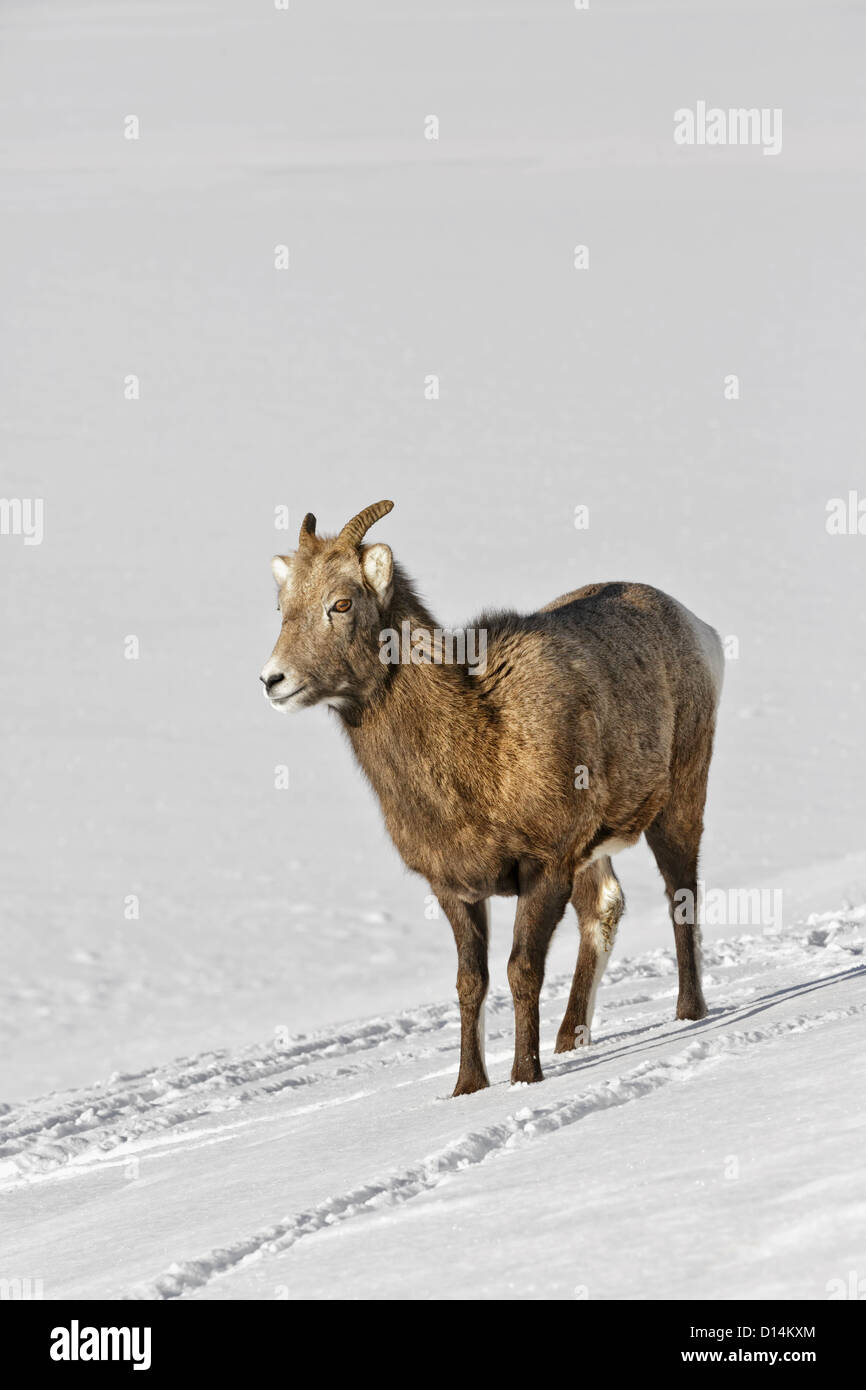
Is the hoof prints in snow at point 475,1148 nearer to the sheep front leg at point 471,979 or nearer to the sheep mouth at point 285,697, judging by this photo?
the sheep front leg at point 471,979

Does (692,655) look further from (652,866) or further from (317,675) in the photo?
(652,866)

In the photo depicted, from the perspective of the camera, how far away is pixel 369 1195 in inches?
232

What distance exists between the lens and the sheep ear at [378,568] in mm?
7750

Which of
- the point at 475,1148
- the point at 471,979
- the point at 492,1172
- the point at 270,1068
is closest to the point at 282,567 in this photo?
the point at 471,979

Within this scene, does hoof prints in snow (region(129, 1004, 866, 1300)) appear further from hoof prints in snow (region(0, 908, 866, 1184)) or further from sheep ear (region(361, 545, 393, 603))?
sheep ear (region(361, 545, 393, 603))

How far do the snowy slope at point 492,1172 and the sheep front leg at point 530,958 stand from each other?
0.20 metres

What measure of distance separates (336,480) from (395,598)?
118 feet

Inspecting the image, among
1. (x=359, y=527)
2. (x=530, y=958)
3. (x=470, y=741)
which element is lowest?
(x=530, y=958)

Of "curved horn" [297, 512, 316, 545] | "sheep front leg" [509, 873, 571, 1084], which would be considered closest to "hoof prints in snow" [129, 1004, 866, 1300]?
"sheep front leg" [509, 873, 571, 1084]

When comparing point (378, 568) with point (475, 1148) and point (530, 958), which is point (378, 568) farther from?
point (475, 1148)

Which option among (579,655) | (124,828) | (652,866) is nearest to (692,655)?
(579,655)

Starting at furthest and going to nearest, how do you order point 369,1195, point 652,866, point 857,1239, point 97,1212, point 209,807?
point 209,807
point 652,866
point 97,1212
point 369,1195
point 857,1239

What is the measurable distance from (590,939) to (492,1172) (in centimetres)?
342

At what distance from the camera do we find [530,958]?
778cm
